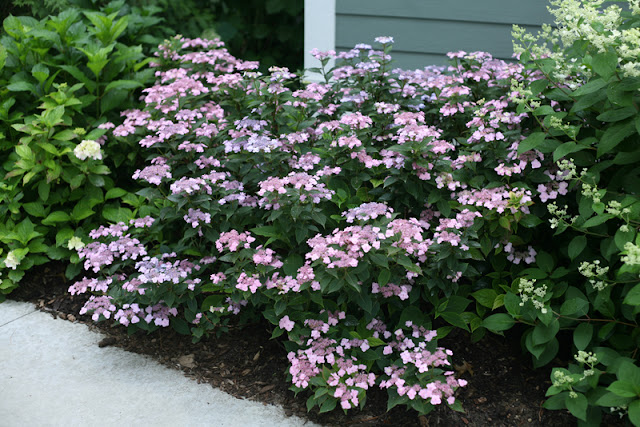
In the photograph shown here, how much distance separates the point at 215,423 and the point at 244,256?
62cm

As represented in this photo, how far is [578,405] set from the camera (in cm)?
199

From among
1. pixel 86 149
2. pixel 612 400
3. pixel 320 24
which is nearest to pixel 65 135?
pixel 86 149

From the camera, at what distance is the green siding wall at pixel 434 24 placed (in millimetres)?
3711

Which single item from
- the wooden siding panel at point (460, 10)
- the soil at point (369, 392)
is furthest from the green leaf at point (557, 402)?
the wooden siding panel at point (460, 10)

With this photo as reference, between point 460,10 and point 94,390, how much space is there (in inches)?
117

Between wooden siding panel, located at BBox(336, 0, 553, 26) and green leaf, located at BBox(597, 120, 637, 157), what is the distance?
175 centimetres

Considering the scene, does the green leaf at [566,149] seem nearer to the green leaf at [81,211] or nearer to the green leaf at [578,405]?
the green leaf at [578,405]

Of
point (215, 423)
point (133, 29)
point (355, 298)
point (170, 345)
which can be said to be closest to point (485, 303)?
point (355, 298)

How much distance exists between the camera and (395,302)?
2.43 meters

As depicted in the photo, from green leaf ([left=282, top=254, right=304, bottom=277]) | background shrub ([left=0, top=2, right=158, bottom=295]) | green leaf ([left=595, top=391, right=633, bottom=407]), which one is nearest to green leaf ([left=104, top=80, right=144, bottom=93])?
background shrub ([left=0, top=2, right=158, bottom=295])

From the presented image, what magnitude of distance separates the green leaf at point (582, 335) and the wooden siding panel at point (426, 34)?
2.08 m

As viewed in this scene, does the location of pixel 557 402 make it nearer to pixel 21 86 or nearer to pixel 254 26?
pixel 21 86

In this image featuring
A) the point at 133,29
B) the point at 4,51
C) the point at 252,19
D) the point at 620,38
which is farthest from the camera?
the point at 252,19

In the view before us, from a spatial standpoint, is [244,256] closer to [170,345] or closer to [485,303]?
[170,345]
